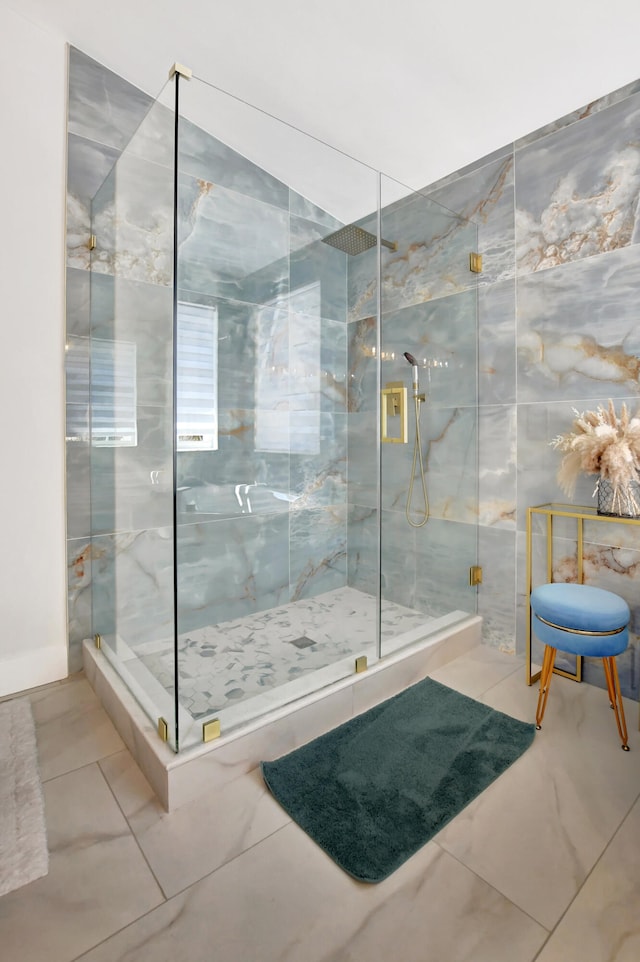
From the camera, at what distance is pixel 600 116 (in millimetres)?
2049

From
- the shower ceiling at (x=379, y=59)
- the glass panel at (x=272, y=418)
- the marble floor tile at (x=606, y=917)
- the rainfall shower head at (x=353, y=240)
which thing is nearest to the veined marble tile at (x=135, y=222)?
the glass panel at (x=272, y=418)

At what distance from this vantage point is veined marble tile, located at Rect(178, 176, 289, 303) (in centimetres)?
177

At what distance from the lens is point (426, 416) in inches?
94.8

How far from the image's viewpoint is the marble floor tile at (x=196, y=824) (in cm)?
129

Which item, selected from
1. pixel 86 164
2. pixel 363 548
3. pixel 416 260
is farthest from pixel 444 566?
pixel 86 164

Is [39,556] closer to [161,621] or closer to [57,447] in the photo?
[57,447]

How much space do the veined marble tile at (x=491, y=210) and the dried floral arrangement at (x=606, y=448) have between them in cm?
90

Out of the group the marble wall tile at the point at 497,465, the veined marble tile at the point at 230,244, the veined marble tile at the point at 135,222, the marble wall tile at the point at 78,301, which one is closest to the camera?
the veined marble tile at the point at 135,222

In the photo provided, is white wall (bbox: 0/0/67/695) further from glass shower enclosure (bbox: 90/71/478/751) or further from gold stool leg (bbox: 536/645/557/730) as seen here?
gold stool leg (bbox: 536/645/557/730)

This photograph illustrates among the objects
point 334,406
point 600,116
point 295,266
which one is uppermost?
point 600,116

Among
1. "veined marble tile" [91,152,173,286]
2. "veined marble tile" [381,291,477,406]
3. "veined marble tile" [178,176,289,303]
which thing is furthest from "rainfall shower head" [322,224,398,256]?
"veined marble tile" [91,152,173,286]

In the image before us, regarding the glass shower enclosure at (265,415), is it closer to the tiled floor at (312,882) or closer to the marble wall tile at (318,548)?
the marble wall tile at (318,548)

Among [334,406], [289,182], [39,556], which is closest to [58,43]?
[289,182]

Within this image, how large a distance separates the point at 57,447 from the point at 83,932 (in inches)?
69.6
